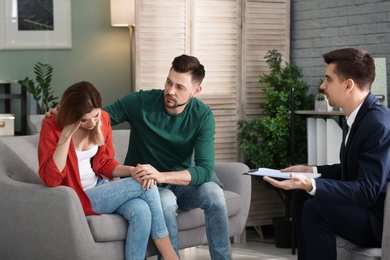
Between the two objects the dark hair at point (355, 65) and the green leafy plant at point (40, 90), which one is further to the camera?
the green leafy plant at point (40, 90)

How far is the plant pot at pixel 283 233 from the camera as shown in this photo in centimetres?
511

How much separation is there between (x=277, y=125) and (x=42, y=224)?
216cm

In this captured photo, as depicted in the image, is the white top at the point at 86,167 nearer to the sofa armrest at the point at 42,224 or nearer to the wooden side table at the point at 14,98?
the sofa armrest at the point at 42,224

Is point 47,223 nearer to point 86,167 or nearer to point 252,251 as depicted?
point 86,167

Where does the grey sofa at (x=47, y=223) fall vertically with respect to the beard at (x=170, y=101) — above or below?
below

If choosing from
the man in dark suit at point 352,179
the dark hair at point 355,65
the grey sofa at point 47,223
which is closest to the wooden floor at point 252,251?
the grey sofa at point 47,223

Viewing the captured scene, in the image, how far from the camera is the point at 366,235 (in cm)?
296

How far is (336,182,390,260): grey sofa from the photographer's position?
2.82 metres

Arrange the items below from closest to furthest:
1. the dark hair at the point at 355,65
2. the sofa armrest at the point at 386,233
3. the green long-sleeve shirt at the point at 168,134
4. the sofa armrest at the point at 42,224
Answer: the sofa armrest at the point at 386,233 < the dark hair at the point at 355,65 < the sofa armrest at the point at 42,224 < the green long-sleeve shirt at the point at 168,134

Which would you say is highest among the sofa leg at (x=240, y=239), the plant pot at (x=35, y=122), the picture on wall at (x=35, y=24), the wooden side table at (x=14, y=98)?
the picture on wall at (x=35, y=24)

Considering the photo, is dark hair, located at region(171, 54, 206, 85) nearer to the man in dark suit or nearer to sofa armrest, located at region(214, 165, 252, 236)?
sofa armrest, located at region(214, 165, 252, 236)

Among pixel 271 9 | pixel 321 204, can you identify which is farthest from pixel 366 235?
pixel 271 9

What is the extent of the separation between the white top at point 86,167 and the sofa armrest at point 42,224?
0.77ft

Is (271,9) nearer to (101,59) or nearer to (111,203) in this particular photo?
(101,59)
